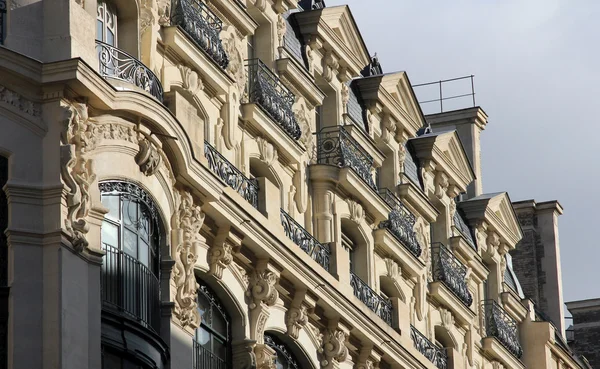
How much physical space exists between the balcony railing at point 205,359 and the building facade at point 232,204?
0.06 meters

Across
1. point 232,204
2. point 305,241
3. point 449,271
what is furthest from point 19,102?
point 449,271

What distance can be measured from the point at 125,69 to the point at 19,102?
2732 millimetres

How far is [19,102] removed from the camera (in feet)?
104

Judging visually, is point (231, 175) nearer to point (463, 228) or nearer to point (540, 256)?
point (463, 228)

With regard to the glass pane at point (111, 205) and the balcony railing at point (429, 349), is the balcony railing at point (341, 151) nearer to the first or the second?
the balcony railing at point (429, 349)

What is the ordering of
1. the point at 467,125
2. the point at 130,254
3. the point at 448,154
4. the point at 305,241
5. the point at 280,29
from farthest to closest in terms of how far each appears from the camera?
the point at 467,125 < the point at 448,154 < the point at 280,29 < the point at 305,241 < the point at 130,254

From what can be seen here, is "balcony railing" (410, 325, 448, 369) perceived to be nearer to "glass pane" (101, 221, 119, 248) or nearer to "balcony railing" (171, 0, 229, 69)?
→ "balcony railing" (171, 0, 229, 69)

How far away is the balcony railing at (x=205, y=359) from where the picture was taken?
36031mm

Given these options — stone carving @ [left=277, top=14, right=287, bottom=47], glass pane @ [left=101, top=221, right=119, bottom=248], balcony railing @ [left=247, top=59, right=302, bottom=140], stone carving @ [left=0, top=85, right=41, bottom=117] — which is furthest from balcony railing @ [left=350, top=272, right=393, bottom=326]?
stone carving @ [left=0, top=85, right=41, bottom=117]

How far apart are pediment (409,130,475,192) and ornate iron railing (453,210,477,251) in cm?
74

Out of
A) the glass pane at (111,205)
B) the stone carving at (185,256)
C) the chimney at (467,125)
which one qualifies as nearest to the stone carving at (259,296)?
the stone carving at (185,256)

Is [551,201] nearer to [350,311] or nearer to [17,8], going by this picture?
[350,311]

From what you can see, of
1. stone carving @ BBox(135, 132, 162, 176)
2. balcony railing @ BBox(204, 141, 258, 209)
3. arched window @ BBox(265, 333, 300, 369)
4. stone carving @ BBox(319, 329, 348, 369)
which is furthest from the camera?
stone carving @ BBox(319, 329, 348, 369)

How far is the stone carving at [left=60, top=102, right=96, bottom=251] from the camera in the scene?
31.5m
